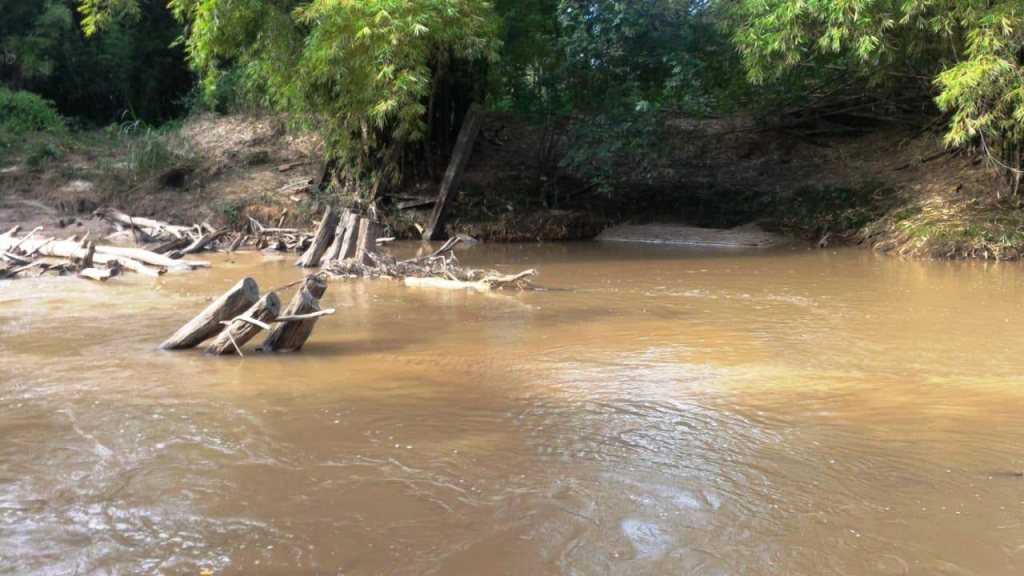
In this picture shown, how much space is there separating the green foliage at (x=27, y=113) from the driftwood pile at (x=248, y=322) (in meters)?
16.6

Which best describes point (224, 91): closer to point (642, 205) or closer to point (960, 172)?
point (642, 205)

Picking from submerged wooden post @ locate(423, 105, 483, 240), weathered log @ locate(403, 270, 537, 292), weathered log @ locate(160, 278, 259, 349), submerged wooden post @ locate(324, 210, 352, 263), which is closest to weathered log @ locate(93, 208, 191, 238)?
submerged wooden post @ locate(324, 210, 352, 263)

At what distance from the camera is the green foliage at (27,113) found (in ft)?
67.8

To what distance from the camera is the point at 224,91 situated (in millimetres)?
22203

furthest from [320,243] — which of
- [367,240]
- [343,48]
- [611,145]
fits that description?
[611,145]

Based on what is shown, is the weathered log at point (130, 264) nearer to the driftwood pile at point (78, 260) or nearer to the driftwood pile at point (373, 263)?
the driftwood pile at point (78, 260)

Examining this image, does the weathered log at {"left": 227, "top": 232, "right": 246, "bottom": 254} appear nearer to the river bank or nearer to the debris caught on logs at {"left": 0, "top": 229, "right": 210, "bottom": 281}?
the river bank

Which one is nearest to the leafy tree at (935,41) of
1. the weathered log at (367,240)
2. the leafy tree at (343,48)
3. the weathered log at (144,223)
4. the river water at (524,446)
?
the leafy tree at (343,48)

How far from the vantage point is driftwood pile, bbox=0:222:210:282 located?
11509 millimetres

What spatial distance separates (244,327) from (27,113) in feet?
58.8

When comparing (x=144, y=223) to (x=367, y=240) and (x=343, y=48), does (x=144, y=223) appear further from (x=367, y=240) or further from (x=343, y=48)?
(x=367, y=240)

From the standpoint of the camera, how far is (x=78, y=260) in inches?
477

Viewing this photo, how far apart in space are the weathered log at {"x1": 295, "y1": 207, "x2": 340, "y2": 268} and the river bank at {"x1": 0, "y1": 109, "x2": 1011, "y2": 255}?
446cm

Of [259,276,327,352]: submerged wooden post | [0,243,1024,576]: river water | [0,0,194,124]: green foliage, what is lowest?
[0,243,1024,576]: river water
